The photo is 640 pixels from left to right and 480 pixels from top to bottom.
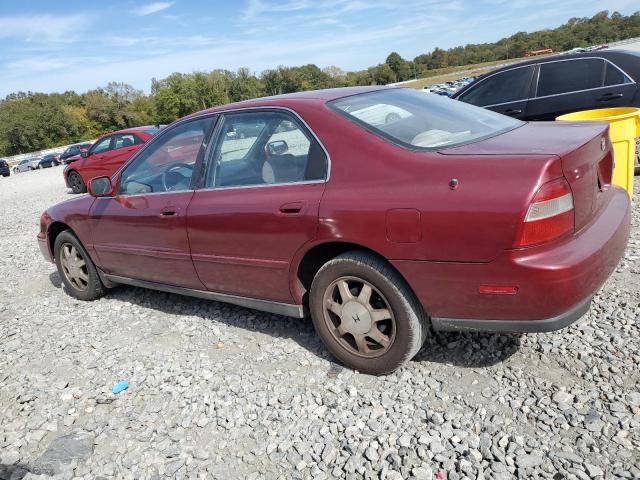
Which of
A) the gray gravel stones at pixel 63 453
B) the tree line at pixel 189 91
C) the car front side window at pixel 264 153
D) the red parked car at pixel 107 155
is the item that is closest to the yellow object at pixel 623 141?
the car front side window at pixel 264 153

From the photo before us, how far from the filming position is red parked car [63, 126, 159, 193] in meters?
12.9

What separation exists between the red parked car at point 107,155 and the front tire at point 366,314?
11052 mm

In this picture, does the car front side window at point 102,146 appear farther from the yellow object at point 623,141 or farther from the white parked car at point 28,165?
the white parked car at point 28,165

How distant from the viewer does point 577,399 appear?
8.12 ft

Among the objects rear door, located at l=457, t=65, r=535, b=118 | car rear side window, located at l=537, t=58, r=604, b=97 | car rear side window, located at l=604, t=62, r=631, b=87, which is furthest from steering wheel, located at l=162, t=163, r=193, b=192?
car rear side window, located at l=604, t=62, r=631, b=87

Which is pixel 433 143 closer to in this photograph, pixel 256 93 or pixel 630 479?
pixel 630 479

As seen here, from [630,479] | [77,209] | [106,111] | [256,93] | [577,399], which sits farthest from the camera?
[256,93]

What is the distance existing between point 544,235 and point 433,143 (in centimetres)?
81

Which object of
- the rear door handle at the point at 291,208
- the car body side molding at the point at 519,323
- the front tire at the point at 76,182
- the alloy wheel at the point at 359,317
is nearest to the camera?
the car body side molding at the point at 519,323

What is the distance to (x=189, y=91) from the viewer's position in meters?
94.0

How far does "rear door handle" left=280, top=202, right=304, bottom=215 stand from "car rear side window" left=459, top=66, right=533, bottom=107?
5.00 metres

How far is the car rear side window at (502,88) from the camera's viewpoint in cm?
670

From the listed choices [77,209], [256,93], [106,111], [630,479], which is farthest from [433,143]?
[256,93]

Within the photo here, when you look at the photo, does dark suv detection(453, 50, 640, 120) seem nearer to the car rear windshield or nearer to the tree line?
the car rear windshield
